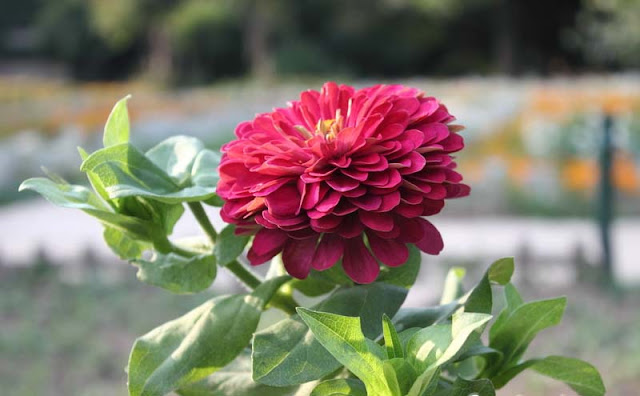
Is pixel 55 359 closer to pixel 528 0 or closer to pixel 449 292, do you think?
pixel 449 292

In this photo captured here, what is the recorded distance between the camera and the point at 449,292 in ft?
2.47

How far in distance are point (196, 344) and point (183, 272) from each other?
0.06m

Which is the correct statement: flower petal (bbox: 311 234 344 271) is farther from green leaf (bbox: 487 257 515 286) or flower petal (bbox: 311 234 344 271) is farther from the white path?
the white path

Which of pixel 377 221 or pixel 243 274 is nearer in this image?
pixel 377 221

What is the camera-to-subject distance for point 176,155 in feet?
2.31

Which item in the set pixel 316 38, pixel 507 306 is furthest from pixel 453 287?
pixel 316 38

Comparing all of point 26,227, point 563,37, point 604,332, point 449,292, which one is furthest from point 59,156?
point 563,37

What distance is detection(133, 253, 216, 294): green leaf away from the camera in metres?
0.63

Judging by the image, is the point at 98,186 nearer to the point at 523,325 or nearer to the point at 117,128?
the point at 117,128

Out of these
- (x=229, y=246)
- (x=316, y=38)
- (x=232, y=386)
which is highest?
(x=229, y=246)

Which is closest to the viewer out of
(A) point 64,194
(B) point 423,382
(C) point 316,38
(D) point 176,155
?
(B) point 423,382

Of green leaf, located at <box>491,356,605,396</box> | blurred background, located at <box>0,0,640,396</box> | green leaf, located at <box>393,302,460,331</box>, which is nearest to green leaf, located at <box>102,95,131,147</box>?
green leaf, located at <box>393,302,460,331</box>

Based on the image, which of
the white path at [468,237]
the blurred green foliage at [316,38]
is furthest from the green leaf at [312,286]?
the blurred green foliage at [316,38]

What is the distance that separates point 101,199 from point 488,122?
263 inches
